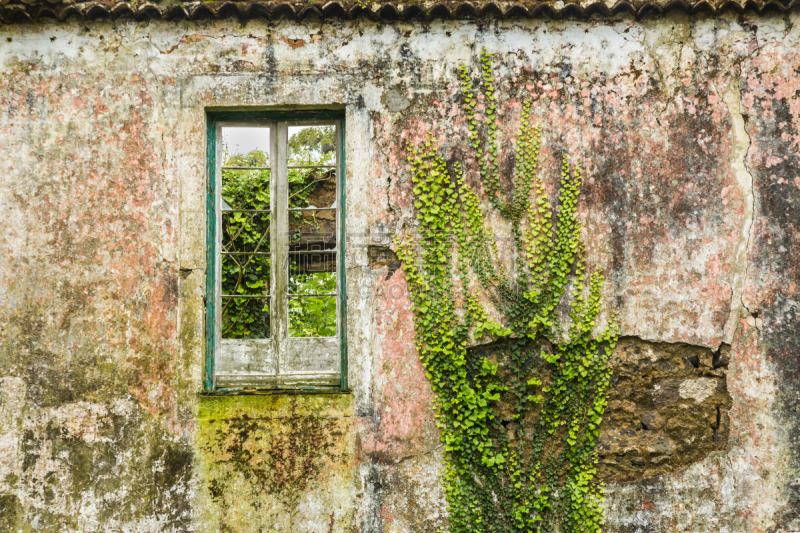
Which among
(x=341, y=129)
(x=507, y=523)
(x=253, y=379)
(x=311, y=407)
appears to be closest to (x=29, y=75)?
(x=341, y=129)

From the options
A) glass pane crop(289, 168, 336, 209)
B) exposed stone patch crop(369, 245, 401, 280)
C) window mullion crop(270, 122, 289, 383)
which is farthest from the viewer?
glass pane crop(289, 168, 336, 209)

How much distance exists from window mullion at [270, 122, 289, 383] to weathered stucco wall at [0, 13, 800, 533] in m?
0.33

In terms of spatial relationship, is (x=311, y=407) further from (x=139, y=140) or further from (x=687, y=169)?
(x=687, y=169)

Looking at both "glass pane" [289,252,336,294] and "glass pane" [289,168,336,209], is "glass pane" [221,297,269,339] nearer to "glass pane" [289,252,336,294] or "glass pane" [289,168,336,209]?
"glass pane" [289,252,336,294]

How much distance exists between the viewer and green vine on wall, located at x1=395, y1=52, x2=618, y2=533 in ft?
11.5

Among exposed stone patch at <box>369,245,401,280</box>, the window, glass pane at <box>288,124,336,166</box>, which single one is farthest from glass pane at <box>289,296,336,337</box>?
glass pane at <box>288,124,336,166</box>

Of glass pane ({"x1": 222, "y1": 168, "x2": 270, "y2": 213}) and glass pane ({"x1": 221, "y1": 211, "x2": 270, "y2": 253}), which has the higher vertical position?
glass pane ({"x1": 222, "y1": 168, "x2": 270, "y2": 213})

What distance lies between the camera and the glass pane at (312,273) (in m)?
3.79

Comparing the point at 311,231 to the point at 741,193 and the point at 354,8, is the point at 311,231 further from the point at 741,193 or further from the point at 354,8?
the point at 741,193

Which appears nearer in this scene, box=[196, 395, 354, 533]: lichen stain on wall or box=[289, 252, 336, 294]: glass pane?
box=[196, 395, 354, 533]: lichen stain on wall

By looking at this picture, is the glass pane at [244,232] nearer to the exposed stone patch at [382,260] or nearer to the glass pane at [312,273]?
the glass pane at [312,273]

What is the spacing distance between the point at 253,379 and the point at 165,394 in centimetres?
61

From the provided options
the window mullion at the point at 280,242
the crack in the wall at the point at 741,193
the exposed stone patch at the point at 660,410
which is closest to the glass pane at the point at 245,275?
the window mullion at the point at 280,242

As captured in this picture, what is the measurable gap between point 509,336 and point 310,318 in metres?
1.52
